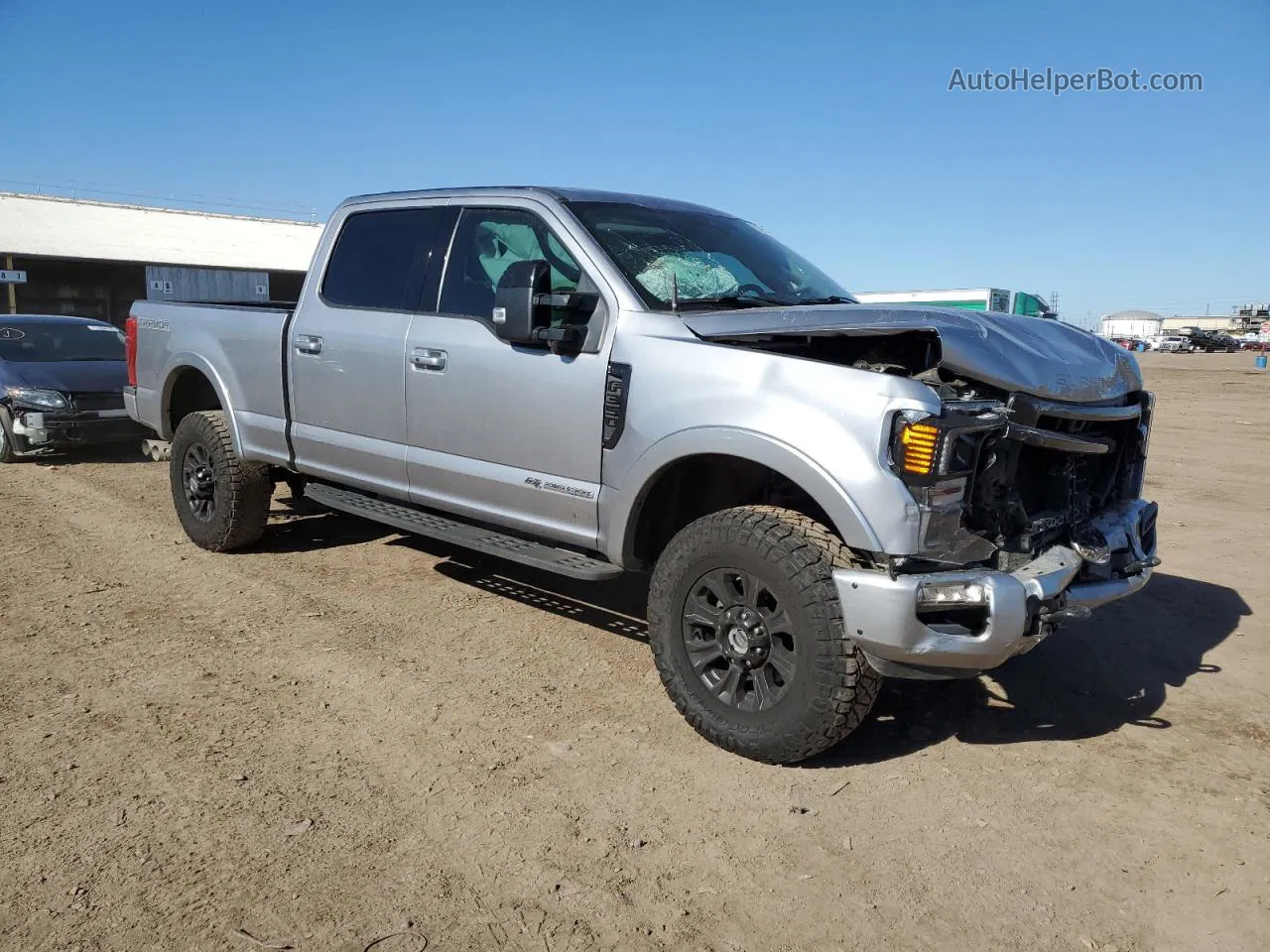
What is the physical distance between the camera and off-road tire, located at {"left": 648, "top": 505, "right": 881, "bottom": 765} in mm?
3236

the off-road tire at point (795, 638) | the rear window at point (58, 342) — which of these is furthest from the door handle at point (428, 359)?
the rear window at point (58, 342)

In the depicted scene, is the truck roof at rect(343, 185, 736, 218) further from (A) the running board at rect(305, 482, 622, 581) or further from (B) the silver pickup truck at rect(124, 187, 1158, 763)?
(A) the running board at rect(305, 482, 622, 581)

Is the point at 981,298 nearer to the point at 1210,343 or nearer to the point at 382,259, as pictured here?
the point at 382,259

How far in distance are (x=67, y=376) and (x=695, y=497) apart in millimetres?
8267

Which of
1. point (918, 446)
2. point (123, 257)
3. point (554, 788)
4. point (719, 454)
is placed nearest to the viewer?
point (918, 446)

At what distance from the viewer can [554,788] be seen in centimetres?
332

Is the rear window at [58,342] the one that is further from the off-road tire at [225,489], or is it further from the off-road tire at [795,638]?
the off-road tire at [795,638]

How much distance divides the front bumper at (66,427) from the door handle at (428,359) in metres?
6.58

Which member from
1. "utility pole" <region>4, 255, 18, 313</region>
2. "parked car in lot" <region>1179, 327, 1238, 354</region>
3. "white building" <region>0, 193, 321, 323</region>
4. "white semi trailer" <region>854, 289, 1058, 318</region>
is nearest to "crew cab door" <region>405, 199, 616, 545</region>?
"white semi trailer" <region>854, 289, 1058, 318</region>

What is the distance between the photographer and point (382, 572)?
5.90 metres

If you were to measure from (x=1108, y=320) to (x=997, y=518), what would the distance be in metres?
137

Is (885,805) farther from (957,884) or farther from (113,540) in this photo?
(113,540)

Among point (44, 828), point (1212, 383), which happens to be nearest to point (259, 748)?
point (44, 828)

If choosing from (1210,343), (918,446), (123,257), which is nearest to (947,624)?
(918,446)
